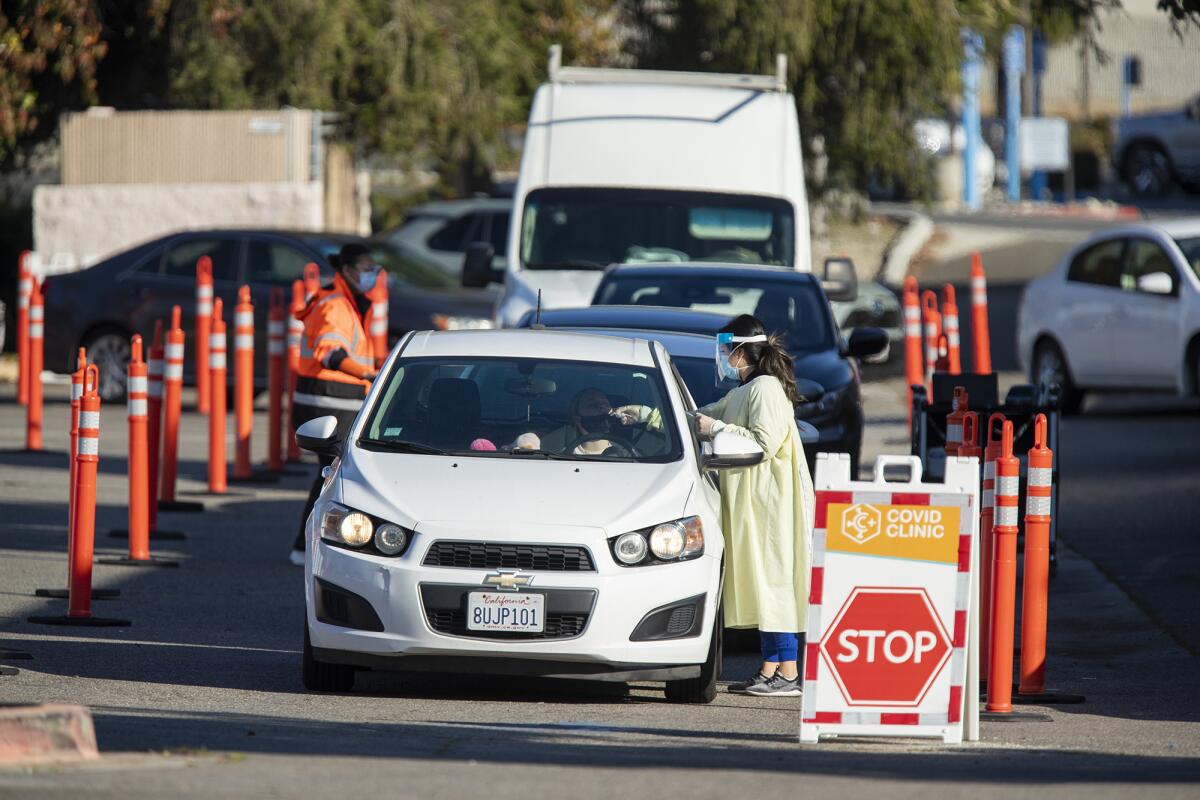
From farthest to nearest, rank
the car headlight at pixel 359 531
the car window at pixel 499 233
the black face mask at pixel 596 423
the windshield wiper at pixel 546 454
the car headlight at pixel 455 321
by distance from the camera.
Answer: the car window at pixel 499 233, the car headlight at pixel 455 321, the black face mask at pixel 596 423, the windshield wiper at pixel 546 454, the car headlight at pixel 359 531

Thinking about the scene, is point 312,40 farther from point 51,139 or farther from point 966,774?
point 966,774

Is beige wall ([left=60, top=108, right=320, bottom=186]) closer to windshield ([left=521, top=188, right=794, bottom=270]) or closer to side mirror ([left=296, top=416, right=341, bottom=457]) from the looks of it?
windshield ([left=521, top=188, right=794, bottom=270])

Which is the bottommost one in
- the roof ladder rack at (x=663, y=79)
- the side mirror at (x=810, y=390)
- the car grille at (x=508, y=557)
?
the car grille at (x=508, y=557)

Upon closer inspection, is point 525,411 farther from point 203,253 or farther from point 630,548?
point 203,253

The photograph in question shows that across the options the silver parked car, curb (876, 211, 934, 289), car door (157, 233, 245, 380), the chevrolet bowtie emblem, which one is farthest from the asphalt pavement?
the silver parked car

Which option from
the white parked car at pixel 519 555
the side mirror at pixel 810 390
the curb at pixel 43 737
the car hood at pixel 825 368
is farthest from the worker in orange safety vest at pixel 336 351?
the curb at pixel 43 737

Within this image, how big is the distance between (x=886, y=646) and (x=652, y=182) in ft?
31.6

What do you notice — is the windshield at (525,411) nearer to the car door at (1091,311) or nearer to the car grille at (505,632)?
the car grille at (505,632)

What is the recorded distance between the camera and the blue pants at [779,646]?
9016 millimetres

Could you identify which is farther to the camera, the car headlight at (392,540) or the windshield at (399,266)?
the windshield at (399,266)

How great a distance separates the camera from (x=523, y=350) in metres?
9.50

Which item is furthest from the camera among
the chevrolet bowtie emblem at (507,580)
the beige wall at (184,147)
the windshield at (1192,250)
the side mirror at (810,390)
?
the beige wall at (184,147)

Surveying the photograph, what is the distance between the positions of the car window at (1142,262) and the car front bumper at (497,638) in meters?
11.7

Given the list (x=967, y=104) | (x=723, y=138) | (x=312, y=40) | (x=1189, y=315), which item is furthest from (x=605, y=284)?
(x=967, y=104)
